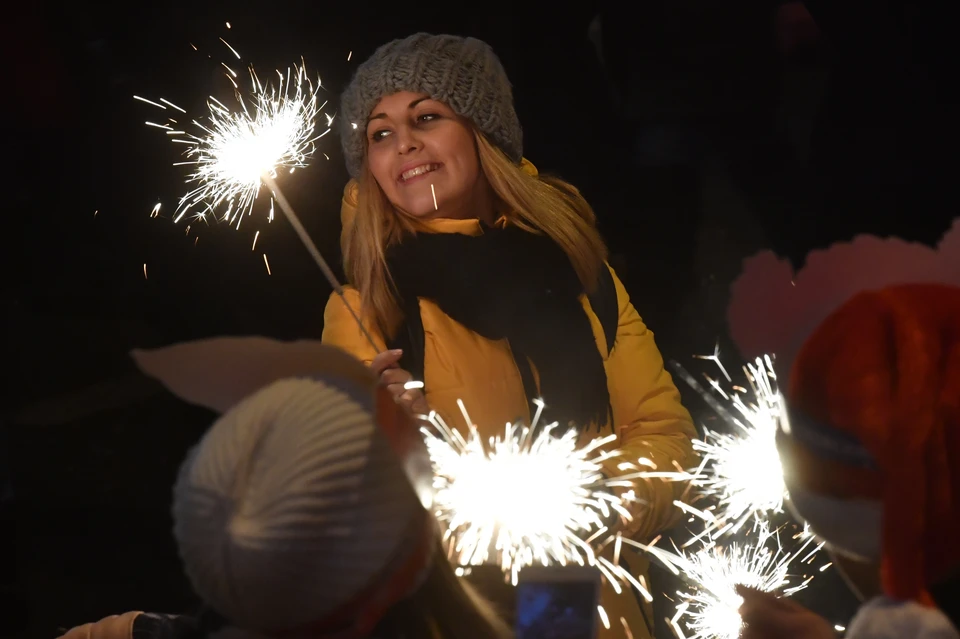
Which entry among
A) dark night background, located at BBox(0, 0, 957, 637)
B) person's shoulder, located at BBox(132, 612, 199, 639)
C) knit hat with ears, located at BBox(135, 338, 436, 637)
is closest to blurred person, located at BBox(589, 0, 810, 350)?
dark night background, located at BBox(0, 0, 957, 637)

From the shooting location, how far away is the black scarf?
4.23 feet

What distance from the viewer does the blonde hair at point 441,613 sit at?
38.2 inches

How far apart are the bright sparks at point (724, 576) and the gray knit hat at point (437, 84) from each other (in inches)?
25.2

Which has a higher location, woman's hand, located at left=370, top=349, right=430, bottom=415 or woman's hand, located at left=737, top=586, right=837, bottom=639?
woman's hand, located at left=370, top=349, right=430, bottom=415

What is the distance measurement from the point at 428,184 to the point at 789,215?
54cm

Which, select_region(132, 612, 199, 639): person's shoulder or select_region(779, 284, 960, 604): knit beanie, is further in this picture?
select_region(132, 612, 199, 639): person's shoulder

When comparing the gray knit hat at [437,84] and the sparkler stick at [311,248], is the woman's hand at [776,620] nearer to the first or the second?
the sparkler stick at [311,248]

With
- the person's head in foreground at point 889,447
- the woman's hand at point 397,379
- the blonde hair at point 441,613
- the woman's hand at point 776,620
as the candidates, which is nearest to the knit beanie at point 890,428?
the person's head in foreground at point 889,447

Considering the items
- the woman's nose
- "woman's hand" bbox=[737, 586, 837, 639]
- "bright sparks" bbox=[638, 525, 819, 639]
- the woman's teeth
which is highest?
the woman's nose

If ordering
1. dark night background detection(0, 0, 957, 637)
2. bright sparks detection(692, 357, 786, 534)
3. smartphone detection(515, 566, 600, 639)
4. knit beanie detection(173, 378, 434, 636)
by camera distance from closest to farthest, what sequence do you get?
knit beanie detection(173, 378, 434, 636) → smartphone detection(515, 566, 600, 639) → bright sparks detection(692, 357, 786, 534) → dark night background detection(0, 0, 957, 637)

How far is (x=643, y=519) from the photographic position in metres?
1.26

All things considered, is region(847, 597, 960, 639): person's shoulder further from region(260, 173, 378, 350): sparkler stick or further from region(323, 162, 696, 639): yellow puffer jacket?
region(260, 173, 378, 350): sparkler stick

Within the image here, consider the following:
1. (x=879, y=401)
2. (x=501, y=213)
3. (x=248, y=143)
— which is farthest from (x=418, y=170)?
(x=879, y=401)

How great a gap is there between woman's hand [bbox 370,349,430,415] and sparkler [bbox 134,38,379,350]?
0.17ft
